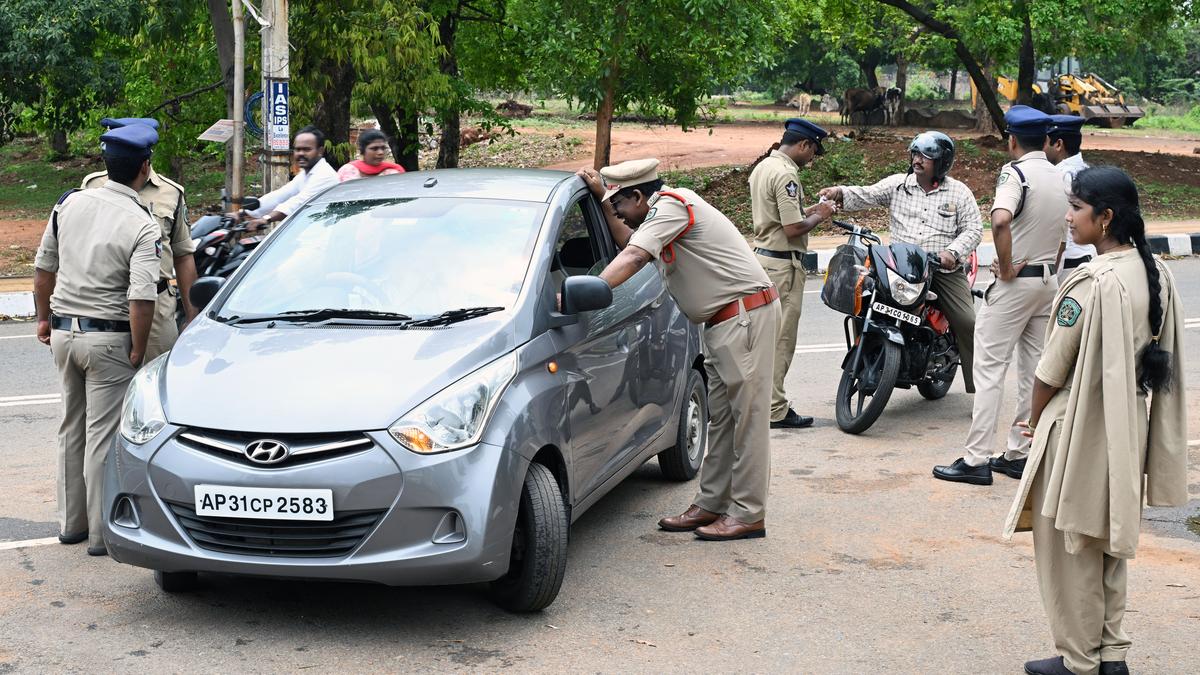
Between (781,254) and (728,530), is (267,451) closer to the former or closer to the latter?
(728,530)

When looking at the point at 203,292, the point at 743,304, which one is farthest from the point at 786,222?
the point at 203,292

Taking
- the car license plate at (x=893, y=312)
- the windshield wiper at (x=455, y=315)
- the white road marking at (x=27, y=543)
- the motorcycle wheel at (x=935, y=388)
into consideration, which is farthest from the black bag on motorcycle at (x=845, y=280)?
the white road marking at (x=27, y=543)

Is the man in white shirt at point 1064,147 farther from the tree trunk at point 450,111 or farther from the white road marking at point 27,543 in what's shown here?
the tree trunk at point 450,111

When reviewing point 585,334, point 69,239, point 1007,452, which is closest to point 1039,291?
point 1007,452

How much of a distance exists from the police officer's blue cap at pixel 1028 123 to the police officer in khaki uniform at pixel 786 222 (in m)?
1.19

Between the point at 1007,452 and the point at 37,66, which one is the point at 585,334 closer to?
the point at 1007,452

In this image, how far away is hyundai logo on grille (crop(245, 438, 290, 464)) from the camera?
4.41m

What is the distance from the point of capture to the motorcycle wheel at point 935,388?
29.0 ft

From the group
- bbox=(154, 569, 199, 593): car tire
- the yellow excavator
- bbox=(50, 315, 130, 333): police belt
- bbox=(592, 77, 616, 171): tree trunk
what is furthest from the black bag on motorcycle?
the yellow excavator

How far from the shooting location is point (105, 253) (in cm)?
552

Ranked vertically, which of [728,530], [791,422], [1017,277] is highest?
[1017,277]

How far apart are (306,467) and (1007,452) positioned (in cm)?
425

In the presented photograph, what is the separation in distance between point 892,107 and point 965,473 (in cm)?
3592

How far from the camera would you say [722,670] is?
175 inches
